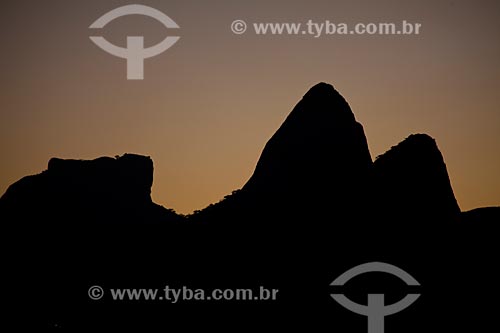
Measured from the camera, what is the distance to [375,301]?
5800 centimetres

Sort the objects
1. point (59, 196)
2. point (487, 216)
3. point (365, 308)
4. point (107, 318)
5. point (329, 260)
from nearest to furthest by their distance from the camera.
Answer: point (107, 318) < point (365, 308) < point (329, 260) < point (59, 196) < point (487, 216)

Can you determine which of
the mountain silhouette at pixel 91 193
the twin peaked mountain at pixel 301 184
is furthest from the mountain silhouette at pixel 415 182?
the mountain silhouette at pixel 91 193

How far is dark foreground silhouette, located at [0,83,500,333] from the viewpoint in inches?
2185

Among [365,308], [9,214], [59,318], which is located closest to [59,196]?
[9,214]

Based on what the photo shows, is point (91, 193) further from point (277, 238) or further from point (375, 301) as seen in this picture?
point (375, 301)

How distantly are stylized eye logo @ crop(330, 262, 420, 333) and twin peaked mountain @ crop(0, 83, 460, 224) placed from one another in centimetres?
961

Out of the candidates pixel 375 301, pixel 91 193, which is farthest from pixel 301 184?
pixel 91 193

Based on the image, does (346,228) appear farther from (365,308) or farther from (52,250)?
(52,250)

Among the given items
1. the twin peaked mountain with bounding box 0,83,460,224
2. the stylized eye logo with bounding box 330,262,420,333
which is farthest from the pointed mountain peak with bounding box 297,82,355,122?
the stylized eye logo with bounding box 330,262,420,333

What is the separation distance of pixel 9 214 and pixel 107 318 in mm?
20216

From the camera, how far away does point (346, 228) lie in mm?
72812

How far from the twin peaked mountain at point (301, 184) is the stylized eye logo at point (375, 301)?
9.61 m

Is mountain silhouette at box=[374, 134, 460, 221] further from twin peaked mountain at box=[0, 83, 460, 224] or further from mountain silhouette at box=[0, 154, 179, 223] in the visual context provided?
mountain silhouette at box=[0, 154, 179, 223]

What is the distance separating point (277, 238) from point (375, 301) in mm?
13850
